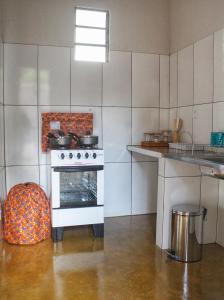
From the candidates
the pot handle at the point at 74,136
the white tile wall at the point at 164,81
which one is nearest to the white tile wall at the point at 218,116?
the white tile wall at the point at 164,81

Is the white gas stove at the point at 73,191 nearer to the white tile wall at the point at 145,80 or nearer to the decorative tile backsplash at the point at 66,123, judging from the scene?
the decorative tile backsplash at the point at 66,123

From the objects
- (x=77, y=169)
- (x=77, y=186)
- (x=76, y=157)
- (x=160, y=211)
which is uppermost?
(x=76, y=157)

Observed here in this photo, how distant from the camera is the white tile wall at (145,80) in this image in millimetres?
3715

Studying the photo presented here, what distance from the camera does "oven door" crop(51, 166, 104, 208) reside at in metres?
2.88

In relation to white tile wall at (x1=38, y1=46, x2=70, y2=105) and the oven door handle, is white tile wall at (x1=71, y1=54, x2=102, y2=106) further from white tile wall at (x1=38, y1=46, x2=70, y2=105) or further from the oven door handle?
the oven door handle

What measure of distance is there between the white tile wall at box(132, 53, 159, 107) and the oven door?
113 centimetres

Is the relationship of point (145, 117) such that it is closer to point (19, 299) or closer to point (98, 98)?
point (98, 98)

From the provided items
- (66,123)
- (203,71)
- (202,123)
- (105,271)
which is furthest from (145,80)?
(105,271)

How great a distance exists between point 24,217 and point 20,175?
28.6 inches

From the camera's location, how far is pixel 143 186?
3811mm

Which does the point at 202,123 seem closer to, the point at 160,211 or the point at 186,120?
the point at 186,120

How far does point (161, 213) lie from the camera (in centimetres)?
278

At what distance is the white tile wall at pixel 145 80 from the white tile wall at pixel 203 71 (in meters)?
0.65

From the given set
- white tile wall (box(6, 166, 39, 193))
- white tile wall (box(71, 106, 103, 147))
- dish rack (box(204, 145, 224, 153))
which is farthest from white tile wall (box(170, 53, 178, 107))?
white tile wall (box(6, 166, 39, 193))
